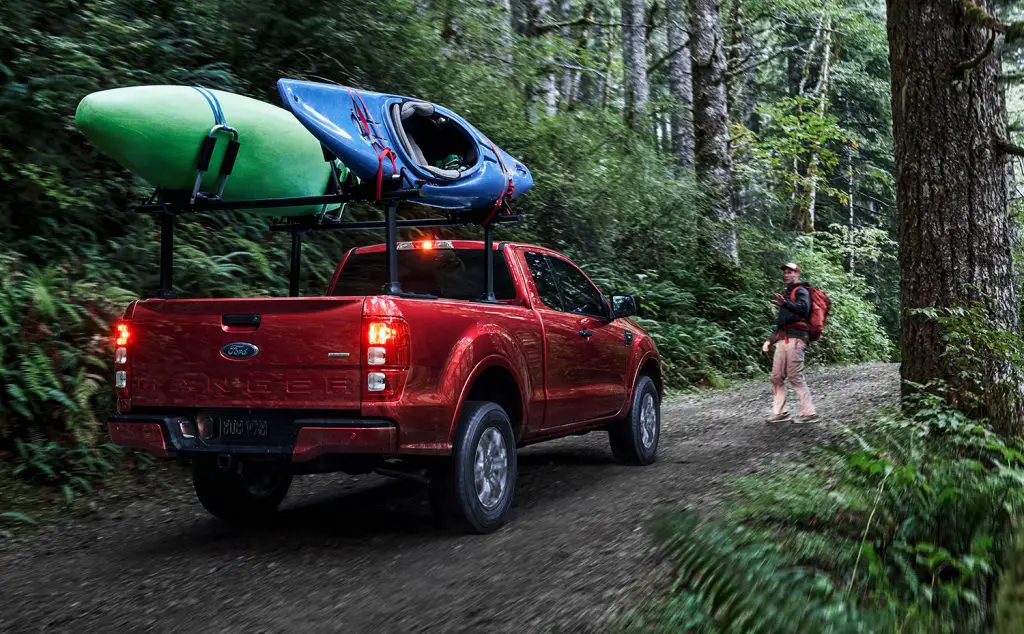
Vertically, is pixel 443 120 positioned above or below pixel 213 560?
above

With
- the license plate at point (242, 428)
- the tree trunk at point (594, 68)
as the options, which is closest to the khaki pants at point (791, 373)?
the license plate at point (242, 428)

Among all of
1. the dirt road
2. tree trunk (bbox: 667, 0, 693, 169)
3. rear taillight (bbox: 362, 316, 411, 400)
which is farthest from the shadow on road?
tree trunk (bbox: 667, 0, 693, 169)

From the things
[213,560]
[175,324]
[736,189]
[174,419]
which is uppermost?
[736,189]

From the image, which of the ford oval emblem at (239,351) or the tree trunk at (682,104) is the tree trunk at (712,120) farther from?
the ford oval emblem at (239,351)

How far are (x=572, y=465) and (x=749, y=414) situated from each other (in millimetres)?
4120

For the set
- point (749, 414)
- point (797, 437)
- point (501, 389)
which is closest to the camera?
point (501, 389)

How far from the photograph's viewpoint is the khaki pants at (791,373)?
36.3ft

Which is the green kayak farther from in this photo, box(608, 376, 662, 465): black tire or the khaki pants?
the khaki pants

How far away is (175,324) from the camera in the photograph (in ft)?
17.7

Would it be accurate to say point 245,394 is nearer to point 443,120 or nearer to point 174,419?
point 174,419

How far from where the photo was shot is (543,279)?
740cm

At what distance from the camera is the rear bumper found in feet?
16.5

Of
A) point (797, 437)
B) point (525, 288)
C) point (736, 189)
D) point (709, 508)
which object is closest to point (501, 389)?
point (525, 288)

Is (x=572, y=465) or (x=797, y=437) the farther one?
(x=797, y=437)
